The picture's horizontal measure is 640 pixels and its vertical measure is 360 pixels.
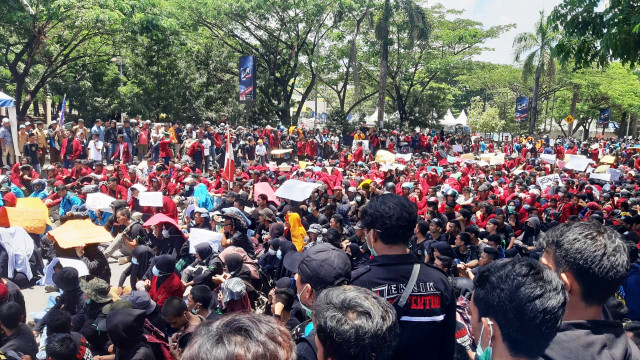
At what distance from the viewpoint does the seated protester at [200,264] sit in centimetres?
580

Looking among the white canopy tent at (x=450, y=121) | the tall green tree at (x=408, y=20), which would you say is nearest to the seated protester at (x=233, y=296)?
the tall green tree at (x=408, y=20)

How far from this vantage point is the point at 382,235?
2.73 meters

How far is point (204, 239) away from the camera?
669 centimetres

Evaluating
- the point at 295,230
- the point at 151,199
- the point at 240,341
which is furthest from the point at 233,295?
the point at 151,199

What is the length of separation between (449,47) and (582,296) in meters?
33.9

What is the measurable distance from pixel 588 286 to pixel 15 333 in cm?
414

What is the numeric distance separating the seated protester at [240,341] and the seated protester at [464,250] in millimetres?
5416

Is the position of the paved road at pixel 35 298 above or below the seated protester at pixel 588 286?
below

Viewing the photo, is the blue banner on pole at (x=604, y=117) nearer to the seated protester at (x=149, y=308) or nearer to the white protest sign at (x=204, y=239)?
the white protest sign at (x=204, y=239)

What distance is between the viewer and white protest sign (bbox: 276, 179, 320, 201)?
944 cm

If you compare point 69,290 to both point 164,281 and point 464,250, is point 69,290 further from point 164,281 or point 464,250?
point 464,250

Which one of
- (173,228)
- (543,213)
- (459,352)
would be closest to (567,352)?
(459,352)

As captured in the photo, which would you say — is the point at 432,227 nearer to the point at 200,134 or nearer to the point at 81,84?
the point at 200,134

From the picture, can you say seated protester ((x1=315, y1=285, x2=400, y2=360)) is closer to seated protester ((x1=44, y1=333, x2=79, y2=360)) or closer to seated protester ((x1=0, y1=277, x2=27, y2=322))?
seated protester ((x1=44, y1=333, x2=79, y2=360))
